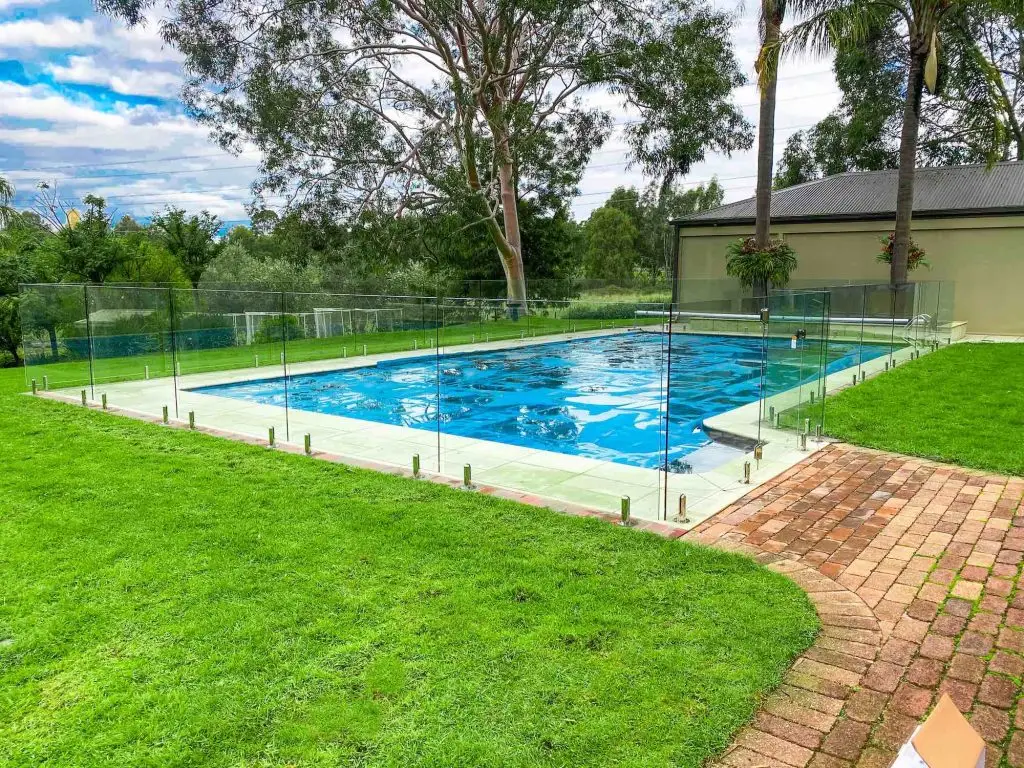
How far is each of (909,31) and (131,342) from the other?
1740 centimetres

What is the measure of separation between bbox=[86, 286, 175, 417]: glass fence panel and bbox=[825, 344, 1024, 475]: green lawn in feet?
30.9

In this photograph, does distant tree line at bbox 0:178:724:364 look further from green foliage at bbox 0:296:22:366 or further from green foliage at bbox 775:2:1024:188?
green foliage at bbox 775:2:1024:188

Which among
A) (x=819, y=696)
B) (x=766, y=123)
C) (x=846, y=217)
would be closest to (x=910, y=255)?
(x=846, y=217)

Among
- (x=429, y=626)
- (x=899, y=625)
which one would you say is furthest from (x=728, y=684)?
(x=429, y=626)

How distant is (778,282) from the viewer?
61.5 feet

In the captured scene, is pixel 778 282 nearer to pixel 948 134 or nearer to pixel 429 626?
pixel 948 134

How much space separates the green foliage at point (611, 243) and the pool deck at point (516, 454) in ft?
134

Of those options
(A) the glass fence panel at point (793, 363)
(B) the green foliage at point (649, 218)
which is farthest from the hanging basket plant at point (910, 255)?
(B) the green foliage at point (649, 218)

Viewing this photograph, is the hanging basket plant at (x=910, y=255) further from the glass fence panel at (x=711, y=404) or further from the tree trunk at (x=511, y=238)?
the glass fence panel at (x=711, y=404)

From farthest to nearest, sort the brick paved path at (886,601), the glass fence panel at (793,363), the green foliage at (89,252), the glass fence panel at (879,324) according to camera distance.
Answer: the green foliage at (89,252)
the glass fence panel at (879,324)
the glass fence panel at (793,363)
the brick paved path at (886,601)

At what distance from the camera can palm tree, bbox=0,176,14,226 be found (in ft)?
72.5

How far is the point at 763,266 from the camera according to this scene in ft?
60.5

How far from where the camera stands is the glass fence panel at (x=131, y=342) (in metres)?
10.8

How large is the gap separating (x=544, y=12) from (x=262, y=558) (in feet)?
63.2
